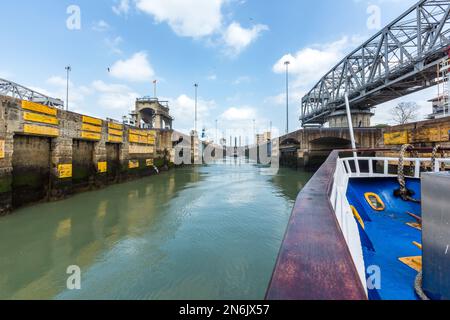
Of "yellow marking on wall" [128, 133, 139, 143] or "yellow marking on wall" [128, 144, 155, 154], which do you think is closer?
"yellow marking on wall" [128, 133, 139, 143]

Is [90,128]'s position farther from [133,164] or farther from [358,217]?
[358,217]

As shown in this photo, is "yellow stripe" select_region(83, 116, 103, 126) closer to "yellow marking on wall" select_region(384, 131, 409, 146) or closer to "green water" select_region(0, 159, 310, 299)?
"green water" select_region(0, 159, 310, 299)

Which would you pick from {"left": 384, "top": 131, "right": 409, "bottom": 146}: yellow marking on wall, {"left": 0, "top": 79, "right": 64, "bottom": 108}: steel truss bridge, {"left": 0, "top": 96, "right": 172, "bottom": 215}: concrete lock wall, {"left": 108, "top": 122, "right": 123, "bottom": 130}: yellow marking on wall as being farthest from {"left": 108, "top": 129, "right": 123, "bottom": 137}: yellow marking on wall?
{"left": 384, "top": 131, "right": 409, "bottom": 146}: yellow marking on wall

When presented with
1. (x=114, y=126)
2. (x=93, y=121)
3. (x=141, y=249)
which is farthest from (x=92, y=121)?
(x=141, y=249)

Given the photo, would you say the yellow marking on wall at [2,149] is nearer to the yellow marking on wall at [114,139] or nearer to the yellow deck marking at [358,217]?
the yellow marking on wall at [114,139]

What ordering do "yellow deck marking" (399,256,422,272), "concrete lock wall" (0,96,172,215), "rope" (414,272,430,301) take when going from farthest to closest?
"concrete lock wall" (0,96,172,215)
"yellow deck marking" (399,256,422,272)
"rope" (414,272,430,301)

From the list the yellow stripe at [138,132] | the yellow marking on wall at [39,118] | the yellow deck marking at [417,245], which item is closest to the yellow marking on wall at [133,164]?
the yellow stripe at [138,132]

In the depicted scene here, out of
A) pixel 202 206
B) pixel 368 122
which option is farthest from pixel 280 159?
pixel 202 206

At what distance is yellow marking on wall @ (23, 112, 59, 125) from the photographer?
9.14m

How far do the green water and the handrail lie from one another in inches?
130

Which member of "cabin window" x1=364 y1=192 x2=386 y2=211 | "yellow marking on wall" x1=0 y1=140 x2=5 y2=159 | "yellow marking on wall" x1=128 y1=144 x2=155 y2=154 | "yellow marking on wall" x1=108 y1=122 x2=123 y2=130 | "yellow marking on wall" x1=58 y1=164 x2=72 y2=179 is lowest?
"cabin window" x1=364 y1=192 x2=386 y2=211

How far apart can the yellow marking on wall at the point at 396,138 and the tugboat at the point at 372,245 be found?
13804mm

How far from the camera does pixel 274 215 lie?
29.3 ft
